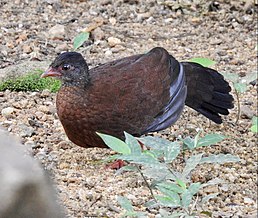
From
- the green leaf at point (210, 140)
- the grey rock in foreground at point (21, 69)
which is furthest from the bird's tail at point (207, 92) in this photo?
the green leaf at point (210, 140)

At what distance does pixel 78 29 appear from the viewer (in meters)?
6.94

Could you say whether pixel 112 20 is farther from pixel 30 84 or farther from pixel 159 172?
pixel 159 172

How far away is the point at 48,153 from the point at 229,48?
2.62 meters

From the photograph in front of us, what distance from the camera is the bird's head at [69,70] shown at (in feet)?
16.3

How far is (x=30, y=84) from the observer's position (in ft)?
19.0

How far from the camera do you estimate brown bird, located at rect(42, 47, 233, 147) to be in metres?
4.79

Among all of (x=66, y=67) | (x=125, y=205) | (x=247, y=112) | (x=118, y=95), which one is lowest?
(x=247, y=112)

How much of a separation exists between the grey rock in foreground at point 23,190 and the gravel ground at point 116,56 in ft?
5.38

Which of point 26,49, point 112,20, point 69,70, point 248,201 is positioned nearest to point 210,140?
point 248,201

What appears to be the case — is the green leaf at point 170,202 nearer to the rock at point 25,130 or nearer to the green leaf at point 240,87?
the rock at point 25,130

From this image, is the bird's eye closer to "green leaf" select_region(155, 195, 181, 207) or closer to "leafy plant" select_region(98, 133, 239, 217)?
"leafy plant" select_region(98, 133, 239, 217)

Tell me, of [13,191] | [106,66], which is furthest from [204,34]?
[13,191]

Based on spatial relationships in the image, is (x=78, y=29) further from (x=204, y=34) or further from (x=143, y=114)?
(x=143, y=114)

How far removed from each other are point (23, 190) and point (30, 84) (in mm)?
3758
